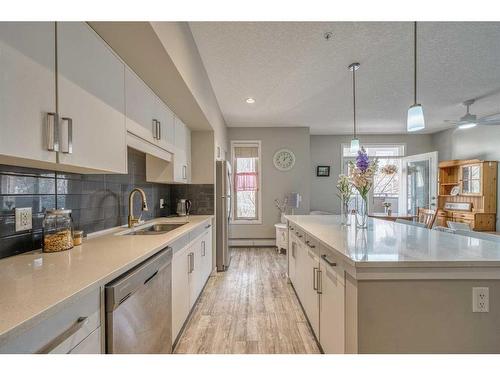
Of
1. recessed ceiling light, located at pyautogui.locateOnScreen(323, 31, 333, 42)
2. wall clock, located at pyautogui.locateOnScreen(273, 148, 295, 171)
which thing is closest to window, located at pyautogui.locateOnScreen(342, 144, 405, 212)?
wall clock, located at pyautogui.locateOnScreen(273, 148, 295, 171)

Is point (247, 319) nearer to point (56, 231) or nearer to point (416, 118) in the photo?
point (56, 231)

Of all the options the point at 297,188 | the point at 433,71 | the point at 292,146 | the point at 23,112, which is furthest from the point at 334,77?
Result: the point at 23,112

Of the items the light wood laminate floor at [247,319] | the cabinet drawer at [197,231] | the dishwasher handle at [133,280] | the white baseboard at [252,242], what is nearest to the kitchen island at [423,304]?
the light wood laminate floor at [247,319]

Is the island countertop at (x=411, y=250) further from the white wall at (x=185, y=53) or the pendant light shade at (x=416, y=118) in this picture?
the white wall at (x=185, y=53)

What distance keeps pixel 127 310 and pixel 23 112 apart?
0.88 meters

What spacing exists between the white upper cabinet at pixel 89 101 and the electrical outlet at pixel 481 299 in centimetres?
197

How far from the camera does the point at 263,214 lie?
525 cm

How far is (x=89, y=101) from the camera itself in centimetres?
119

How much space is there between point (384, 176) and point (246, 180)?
366 centimetres

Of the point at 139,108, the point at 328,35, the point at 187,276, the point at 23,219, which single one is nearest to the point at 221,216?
the point at 187,276

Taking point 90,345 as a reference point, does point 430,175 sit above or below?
above

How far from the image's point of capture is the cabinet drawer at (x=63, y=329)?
1.93ft

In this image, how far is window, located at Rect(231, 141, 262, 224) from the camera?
5.29 meters
